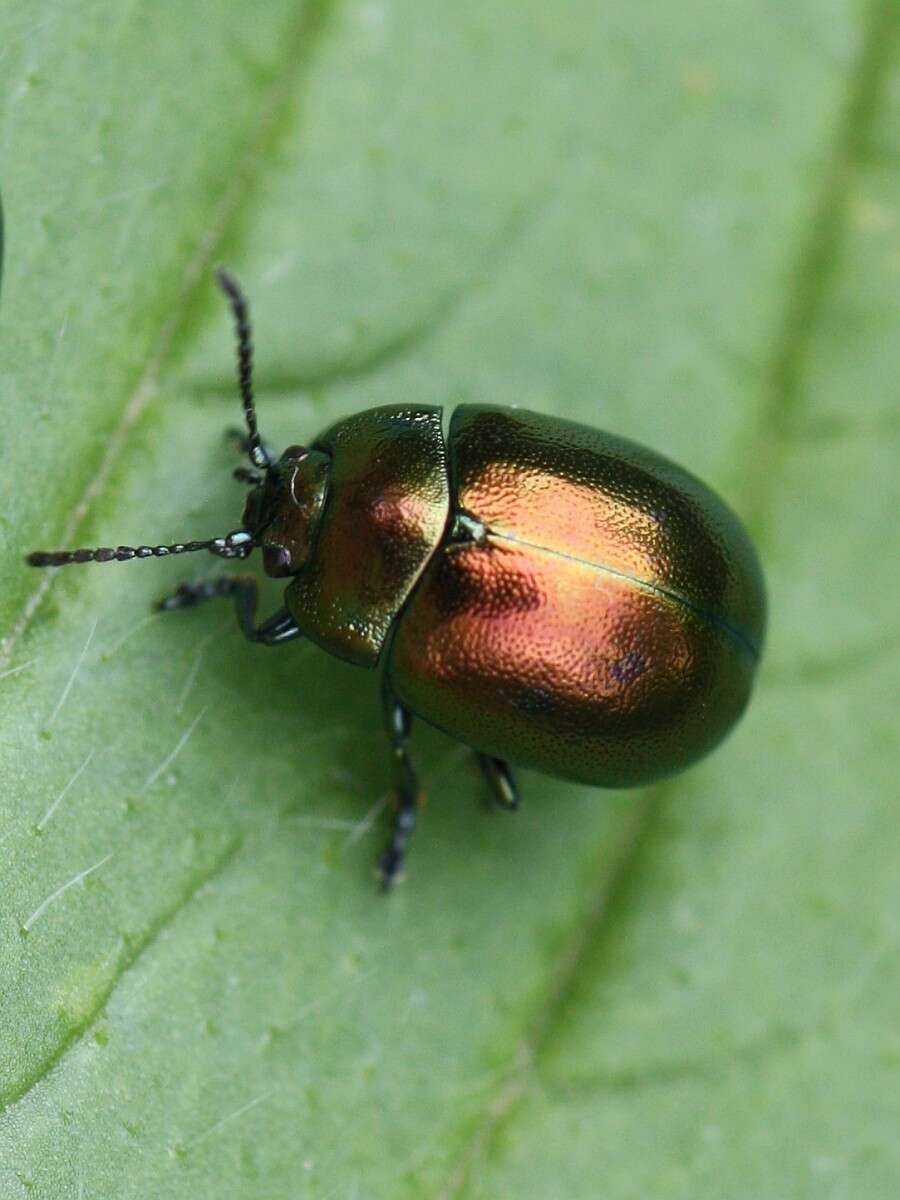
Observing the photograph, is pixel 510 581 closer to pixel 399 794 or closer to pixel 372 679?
pixel 372 679

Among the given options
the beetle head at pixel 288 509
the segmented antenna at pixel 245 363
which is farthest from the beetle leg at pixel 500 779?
the segmented antenna at pixel 245 363

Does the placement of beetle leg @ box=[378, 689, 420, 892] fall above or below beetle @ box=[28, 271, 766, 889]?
below

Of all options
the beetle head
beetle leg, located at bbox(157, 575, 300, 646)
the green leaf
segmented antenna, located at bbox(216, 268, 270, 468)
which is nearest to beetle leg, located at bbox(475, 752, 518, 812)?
the green leaf

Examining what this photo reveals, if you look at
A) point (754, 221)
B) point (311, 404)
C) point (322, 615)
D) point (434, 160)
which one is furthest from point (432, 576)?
point (754, 221)

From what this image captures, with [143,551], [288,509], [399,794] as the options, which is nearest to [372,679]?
[399,794]

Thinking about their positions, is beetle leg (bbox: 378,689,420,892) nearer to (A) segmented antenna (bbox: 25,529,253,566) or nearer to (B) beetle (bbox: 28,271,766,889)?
(B) beetle (bbox: 28,271,766,889)

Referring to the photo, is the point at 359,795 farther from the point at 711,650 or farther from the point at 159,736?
the point at 711,650

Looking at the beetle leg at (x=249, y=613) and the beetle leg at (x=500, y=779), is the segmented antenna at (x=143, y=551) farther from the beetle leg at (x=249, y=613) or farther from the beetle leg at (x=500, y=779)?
the beetle leg at (x=500, y=779)
